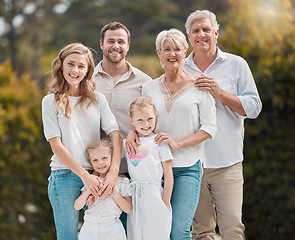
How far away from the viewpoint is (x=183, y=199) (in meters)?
2.90

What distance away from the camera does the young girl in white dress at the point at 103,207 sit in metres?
2.90

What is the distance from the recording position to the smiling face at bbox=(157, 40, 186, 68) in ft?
9.67

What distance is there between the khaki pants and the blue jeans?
414mm

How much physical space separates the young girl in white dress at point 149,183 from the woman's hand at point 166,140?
3 cm

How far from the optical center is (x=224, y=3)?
1927 cm

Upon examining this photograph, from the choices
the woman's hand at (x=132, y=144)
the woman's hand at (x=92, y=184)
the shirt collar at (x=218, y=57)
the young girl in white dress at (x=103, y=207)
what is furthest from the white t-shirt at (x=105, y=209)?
the shirt collar at (x=218, y=57)

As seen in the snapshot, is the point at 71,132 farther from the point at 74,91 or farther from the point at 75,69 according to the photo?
the point at 75,69

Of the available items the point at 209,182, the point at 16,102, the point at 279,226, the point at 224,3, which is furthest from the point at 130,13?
the point at 209,182

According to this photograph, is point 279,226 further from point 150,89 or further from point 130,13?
point 130,13

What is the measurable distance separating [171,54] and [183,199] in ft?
3.17

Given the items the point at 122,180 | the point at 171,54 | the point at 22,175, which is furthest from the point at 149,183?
the point at 22,175

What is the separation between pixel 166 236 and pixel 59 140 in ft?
3.05

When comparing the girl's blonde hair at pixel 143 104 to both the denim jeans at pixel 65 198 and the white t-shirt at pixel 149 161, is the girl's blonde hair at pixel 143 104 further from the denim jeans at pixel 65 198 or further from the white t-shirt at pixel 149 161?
the denim jeans at pixel 65 198

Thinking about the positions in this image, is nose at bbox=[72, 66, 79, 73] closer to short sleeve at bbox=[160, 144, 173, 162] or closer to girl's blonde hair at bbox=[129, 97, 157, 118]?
girl's blonde hair at bbox=[129, 97, 157, 118]
